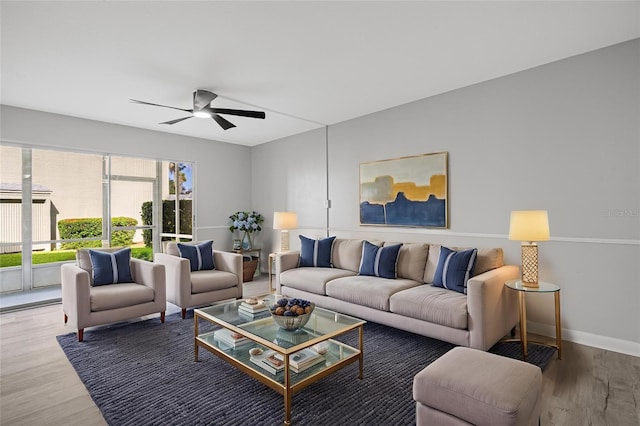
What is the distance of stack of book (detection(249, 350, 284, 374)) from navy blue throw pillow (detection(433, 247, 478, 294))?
1.83 meters

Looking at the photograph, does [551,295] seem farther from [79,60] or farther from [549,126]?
[79,60]

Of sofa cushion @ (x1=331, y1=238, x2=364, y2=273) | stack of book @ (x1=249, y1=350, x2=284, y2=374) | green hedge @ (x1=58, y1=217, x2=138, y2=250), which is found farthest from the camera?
green hedge @ (x1=58, y1=217, x2=138, y2=250)

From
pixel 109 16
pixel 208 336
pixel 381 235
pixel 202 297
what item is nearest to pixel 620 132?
pixel 381 235

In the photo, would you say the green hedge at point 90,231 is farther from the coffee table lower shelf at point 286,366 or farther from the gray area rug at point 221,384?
the coffee table lower shelf at point 286,366

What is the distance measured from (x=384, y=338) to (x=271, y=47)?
2.82 meters

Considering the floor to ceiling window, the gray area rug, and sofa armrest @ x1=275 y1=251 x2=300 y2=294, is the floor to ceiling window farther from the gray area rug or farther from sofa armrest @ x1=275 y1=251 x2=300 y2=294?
sofa armrest @ x1=275 y1=251 x2=300 y2=294

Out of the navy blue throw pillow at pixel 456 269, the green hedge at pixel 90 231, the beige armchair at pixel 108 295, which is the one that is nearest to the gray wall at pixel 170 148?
the green hedge at pixel 90 231

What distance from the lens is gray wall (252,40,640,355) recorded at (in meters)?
2.96

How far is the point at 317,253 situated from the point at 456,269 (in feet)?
6.37

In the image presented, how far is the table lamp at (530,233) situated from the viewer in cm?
296

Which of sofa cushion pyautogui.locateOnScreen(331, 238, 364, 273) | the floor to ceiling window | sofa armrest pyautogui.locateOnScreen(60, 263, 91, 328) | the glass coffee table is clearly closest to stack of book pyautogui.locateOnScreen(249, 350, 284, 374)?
the glass coffee table

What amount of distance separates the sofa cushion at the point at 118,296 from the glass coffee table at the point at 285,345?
3.73 feet

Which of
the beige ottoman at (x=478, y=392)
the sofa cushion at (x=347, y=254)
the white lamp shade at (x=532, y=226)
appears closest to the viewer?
the beige ottoman at (x=478, y=392)

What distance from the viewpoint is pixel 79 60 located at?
3145 mm
